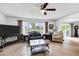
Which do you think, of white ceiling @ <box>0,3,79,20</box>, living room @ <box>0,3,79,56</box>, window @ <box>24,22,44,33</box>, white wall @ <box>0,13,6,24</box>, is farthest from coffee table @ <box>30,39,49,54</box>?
white wall @ <box>0,13,6,24</box>

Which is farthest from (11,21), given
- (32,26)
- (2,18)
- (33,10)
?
(33,10)

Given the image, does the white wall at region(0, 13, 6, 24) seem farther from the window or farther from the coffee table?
the coffee table

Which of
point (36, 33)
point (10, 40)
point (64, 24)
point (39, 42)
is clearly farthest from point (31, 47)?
point (64, 24)

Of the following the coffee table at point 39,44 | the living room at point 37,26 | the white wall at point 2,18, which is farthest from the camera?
the coffee table at point 39,44

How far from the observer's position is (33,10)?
3.82 m

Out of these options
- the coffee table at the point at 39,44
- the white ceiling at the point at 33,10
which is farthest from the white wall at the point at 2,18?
the coffee table at the point at 39,44

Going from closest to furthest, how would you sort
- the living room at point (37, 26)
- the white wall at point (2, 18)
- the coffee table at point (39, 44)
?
the white wall at point (2, 18) → the living room at point (37, 26) → the coffee table at point (39, 44)

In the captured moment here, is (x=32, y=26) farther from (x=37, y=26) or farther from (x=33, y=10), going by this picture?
(x=33, y=10)

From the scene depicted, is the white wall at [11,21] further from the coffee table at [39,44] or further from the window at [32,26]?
the coffee table at [39,44]

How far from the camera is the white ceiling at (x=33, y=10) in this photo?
3.15m

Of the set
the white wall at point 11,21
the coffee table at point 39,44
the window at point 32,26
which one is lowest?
the coffee table at point 39,44

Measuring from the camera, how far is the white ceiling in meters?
3.15

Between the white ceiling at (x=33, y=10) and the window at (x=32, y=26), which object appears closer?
the white ceiling at (x=33, y=10)

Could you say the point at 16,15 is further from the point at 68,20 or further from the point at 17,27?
the point at 68,20
